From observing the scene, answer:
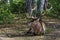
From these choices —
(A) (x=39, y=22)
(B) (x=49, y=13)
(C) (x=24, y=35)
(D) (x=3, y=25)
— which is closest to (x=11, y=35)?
(C) (x=24, y=35)

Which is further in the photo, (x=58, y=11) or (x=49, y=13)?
(x=58, y=11)

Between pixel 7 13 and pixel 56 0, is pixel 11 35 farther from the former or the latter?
pixel 56 0

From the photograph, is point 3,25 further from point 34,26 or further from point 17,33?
point 34,26

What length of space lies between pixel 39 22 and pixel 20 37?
1.00 meters

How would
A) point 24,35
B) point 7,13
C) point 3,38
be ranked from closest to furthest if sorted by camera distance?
point 3,38 < point 24,35 < point 7,13

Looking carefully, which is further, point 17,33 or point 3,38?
point 17,33

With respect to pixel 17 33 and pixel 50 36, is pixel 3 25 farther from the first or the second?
pixel 50 36

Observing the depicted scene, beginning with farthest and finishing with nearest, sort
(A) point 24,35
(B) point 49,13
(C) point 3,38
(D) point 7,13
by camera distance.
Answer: (B) point 49,13, (D) point 7,13, (A) point 24,35, (C) point 3,38

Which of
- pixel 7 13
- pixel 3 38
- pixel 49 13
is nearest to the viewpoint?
pixel 3 38

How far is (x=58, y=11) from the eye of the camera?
2183 cm

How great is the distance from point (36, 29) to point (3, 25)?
380cm

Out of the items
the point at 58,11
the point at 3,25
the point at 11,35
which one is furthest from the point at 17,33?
the point at 58,11

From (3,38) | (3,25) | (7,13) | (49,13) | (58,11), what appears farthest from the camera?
(58,11)

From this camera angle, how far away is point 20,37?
35.2ft
